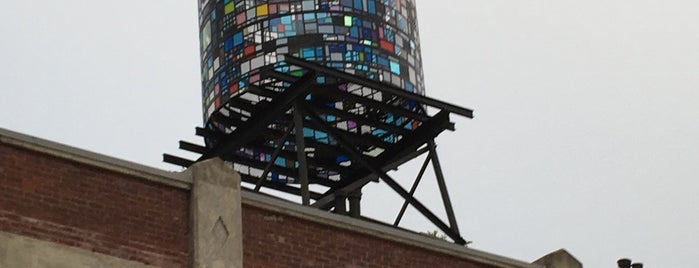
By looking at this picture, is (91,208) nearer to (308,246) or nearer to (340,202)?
(308,246)

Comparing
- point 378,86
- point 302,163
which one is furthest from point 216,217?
point 378,86

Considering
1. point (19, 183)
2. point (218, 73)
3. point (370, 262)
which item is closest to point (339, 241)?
point (370, 262)

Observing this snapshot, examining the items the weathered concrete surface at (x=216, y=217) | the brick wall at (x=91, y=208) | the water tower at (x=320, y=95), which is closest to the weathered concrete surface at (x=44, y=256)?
the brick wall at (x=91, y=208)

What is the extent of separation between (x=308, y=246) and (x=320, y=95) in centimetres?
546

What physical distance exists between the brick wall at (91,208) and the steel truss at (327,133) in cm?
515

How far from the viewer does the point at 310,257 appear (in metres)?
18.4

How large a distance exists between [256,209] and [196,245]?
106cm

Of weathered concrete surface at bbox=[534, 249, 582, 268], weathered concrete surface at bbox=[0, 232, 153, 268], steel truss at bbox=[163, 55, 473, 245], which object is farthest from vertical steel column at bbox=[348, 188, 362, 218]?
weathered concrete surface at bbox=[0, 232, 153, 268]

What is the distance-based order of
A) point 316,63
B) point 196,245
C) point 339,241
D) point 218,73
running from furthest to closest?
point 218,73
point 316,63
point 339,241
point 196,245

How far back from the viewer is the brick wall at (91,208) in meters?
16.3

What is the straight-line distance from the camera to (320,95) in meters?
23.5

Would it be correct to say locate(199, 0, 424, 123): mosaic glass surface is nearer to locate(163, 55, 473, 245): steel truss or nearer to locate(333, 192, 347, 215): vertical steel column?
locate(163, 55, 473, 245): steel truss

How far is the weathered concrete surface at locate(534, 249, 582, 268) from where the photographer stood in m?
20.7

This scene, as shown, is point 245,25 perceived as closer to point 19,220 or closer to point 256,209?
point 256,209
